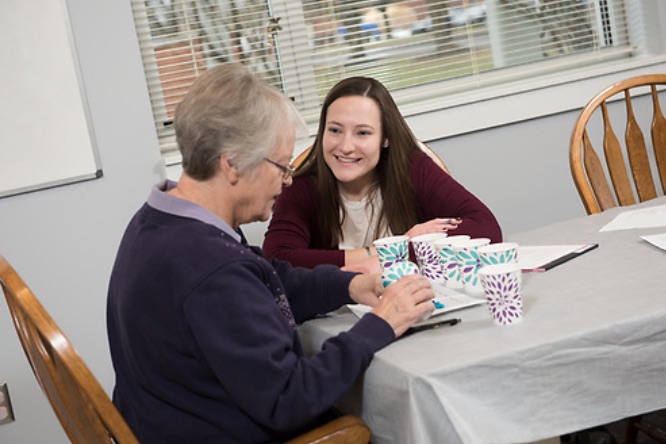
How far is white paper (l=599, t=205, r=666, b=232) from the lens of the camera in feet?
6.07

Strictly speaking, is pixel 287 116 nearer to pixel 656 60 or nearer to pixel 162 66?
pixel 162 66

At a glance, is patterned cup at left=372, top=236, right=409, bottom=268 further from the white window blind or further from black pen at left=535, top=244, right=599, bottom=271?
the white window blind

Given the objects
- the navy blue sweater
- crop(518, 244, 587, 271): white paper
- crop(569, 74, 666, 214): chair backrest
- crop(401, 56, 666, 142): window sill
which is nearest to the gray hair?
the navy blue sweater

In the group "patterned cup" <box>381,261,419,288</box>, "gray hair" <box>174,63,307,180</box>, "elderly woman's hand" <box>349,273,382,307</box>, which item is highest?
"gray hair" <box>174,63,307,180</box>

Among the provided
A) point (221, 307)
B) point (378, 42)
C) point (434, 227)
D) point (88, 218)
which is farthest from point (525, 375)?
point (378, 42)

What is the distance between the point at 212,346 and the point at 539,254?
83 centimetres

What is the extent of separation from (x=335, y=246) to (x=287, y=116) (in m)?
0.84

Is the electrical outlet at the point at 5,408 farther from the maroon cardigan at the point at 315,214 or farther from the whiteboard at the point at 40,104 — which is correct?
the maroon cardigan at the point at 315,214

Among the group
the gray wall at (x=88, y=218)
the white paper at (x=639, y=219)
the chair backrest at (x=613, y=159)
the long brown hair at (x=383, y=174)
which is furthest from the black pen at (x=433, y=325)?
the gray wall at (x=88, y=218)

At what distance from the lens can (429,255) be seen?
165cm

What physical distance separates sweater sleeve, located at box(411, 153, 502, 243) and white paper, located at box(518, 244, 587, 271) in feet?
0.53

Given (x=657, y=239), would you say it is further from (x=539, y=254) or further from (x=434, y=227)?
(x=434, y=227)

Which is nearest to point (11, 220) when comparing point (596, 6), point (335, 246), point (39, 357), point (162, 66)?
point (162, 66)

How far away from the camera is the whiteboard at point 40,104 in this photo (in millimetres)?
2523
